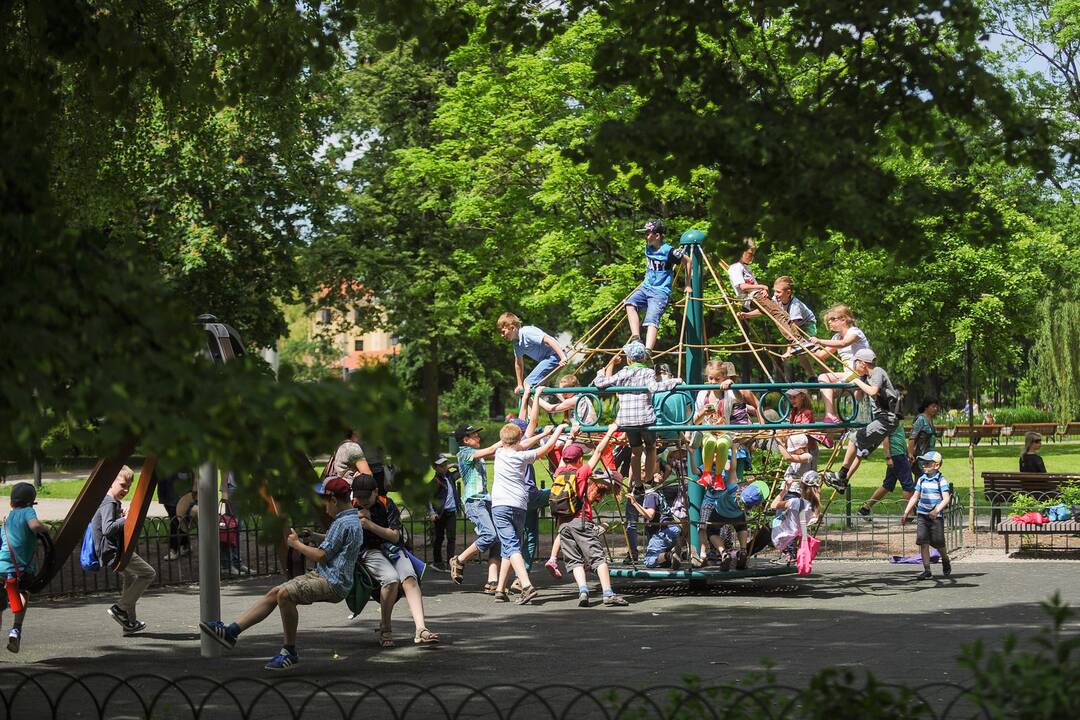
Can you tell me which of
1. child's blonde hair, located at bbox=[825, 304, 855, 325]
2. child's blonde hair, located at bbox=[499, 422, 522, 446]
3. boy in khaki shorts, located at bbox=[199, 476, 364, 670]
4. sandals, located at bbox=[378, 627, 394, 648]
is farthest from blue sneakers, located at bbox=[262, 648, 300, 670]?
child's blonde hair, located at bbox=[825, 304, 855, 325]

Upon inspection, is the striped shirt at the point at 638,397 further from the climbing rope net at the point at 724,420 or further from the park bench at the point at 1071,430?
the park bench at the point at 1071,430

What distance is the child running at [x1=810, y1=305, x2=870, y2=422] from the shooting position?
14664 mm

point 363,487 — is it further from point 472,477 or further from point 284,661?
Result: point 472,477

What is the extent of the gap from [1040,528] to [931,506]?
3.27m

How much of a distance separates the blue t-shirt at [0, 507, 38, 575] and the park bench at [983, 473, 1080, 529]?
12.8 metres

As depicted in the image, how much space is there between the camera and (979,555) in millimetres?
18406

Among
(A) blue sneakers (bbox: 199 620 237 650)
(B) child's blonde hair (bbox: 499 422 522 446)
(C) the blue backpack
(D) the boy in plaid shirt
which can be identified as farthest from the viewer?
(D) the boy in plaid shirt

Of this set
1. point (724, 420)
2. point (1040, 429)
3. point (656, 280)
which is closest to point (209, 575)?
point (724, 420)

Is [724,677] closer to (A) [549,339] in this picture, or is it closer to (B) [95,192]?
(A) [549,339]

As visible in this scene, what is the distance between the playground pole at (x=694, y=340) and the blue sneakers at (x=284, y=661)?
19.0 ft

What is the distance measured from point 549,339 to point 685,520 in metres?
2.41

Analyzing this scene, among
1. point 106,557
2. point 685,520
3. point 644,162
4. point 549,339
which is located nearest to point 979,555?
point 685,520

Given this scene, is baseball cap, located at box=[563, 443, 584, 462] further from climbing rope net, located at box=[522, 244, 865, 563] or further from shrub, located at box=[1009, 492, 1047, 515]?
shrub, located at box=[1009, 492, 1047, 515]

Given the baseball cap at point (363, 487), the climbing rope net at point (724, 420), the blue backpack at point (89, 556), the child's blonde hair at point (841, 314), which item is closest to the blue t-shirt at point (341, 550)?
the baseball cap at point (363, 487)
